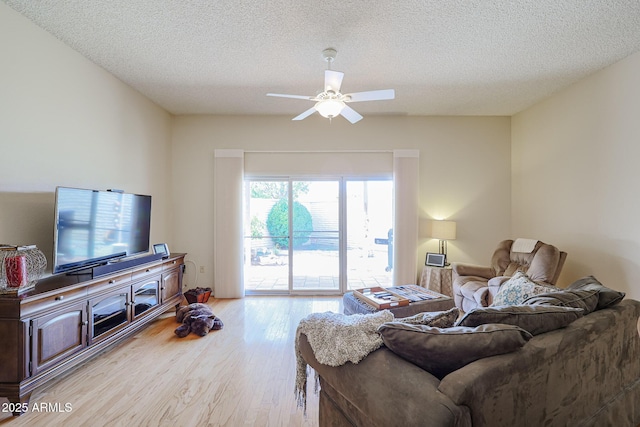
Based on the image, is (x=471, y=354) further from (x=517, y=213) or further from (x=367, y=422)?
(x=517, y=213)

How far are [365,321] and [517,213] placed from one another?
413 centimetres

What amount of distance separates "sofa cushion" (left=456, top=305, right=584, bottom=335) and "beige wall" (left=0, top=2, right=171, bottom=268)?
10.6ft

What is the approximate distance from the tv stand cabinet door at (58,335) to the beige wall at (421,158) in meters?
2.25

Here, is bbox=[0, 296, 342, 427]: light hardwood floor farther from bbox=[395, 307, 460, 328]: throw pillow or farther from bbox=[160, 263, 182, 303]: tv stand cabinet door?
bbox=[395, 307, 460, 328]: throw pillow

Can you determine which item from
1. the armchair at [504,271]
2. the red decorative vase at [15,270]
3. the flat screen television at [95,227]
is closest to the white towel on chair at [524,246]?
the armchair at [504,271]

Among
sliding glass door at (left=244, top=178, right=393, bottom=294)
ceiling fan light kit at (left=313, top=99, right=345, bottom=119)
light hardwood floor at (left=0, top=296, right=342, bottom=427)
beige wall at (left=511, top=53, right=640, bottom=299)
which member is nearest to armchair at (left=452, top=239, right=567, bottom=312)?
beige wall at (left=511, top=53, right=640, bottom=299)

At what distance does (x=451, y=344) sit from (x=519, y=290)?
1471 millimetres

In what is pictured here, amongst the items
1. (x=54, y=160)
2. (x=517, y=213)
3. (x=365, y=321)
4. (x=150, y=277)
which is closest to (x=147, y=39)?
(x=54, y=160)

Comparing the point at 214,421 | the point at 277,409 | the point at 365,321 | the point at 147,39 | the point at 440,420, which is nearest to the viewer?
the point at 440,420

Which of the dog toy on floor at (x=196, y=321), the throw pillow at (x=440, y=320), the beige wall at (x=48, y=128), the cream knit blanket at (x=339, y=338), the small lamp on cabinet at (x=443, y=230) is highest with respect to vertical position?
the beige wall at (x=48, y=128)

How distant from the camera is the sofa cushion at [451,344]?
1.12 meters

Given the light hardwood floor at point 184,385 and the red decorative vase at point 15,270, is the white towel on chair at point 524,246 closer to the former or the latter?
the light hardwood floor at point 184,385

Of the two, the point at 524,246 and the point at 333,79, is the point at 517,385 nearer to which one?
the point at 333,79

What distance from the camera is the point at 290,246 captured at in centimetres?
457
